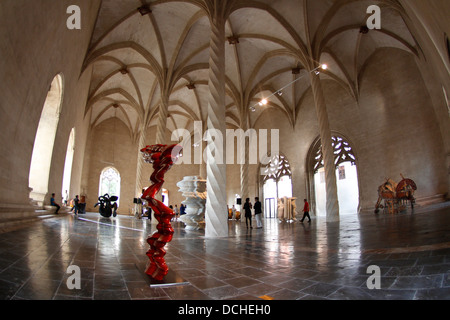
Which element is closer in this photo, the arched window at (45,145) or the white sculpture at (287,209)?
the arched window at (45,145)

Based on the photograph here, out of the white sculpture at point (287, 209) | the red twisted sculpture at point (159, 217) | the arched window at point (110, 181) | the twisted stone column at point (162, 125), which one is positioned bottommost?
the white sculpture at point (287, 209)

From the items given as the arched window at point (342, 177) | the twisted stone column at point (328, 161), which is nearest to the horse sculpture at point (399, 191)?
the twisted stone column at point (328, 161)

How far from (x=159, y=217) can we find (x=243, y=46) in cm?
1590

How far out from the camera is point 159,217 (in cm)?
220

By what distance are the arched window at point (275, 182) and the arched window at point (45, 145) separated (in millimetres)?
16193

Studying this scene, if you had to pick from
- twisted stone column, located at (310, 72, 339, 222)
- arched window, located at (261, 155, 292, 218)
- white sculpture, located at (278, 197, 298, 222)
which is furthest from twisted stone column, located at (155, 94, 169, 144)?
arched window, located at (261, 155, 292, 218)

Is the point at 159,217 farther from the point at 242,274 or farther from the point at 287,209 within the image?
the point at 287,209

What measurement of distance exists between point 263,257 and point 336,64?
16922 mm

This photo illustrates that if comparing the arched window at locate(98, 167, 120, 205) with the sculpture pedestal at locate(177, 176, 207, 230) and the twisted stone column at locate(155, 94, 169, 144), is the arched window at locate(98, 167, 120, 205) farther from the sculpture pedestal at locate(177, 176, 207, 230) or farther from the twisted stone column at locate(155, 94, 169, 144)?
the sculpture pedestal at locate(177, 176, 207, 230)

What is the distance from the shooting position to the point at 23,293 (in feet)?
4.95

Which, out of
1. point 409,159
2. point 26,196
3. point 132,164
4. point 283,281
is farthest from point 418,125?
point 132,164

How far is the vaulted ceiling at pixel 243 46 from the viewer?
12.8 m

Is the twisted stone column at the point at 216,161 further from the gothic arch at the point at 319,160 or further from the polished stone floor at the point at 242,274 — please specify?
the gothic arch at the point at 319,160
